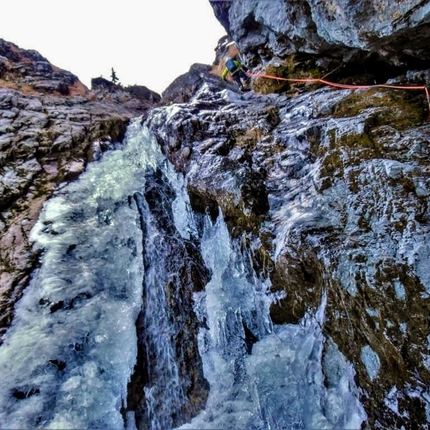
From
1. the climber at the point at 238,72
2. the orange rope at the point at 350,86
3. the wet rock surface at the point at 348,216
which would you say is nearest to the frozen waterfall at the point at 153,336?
the wet rock surface at the point at 348,216

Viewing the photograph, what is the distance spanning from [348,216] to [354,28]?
3748 mm

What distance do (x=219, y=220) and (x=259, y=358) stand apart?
265 cm

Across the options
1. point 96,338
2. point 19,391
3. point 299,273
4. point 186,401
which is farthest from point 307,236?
point 19,391

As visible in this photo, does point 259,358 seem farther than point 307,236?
Yes

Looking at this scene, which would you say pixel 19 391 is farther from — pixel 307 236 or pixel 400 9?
pixel 400 9

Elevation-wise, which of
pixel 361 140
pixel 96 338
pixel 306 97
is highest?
pixel 306 97

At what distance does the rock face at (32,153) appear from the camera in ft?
20.7

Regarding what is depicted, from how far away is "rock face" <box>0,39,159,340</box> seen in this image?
6.31 meters

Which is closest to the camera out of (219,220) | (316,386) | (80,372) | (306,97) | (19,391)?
(316,386)

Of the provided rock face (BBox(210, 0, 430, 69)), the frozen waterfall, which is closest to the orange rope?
rock face (BBox(210, 0, 430, 69))

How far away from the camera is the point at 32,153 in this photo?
917cm

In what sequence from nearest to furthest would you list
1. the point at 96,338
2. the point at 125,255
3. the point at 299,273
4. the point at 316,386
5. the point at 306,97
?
the point at 316,386 < the point at 299,273 < the point at 96,338 < the point at 125,255 < the point at 306,97

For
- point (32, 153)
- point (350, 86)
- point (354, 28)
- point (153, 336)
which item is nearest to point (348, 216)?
point (354, 28)

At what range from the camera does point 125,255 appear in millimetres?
6828
